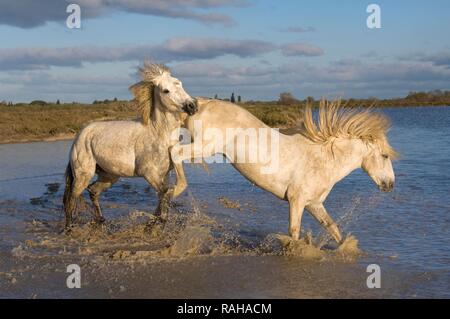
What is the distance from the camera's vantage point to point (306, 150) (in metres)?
6.71

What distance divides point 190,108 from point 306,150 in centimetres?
141

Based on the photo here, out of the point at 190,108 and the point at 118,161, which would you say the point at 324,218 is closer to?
the point at 190,108

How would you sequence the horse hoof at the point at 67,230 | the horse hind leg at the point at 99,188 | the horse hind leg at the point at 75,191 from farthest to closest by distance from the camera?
the horse hind leg at the point at 99,188
the horse hind leg at the point at 75,191
the horse hoof at the point at 67,230

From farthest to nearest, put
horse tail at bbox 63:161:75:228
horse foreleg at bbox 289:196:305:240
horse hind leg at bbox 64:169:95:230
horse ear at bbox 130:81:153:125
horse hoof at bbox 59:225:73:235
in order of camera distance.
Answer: horse tail at bbox 63:161:75:228, horse hind leg at bbox 64:169:95:230, horse hoof at bbox 59:225:73:235, horse ear at bbox 130:81:153:125, horse foreleg at bbox 289:196:305:240

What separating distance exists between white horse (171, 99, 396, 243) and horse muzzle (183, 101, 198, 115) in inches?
2.5

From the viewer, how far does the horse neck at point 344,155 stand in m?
6.75

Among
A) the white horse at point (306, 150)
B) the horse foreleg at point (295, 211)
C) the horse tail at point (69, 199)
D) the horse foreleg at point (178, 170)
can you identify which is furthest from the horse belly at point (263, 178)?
the horse tail at point (69, 199)

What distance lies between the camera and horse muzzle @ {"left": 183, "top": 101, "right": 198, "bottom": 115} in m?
6.43

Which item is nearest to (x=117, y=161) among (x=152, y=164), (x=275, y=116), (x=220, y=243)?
(x=152, y=164)
